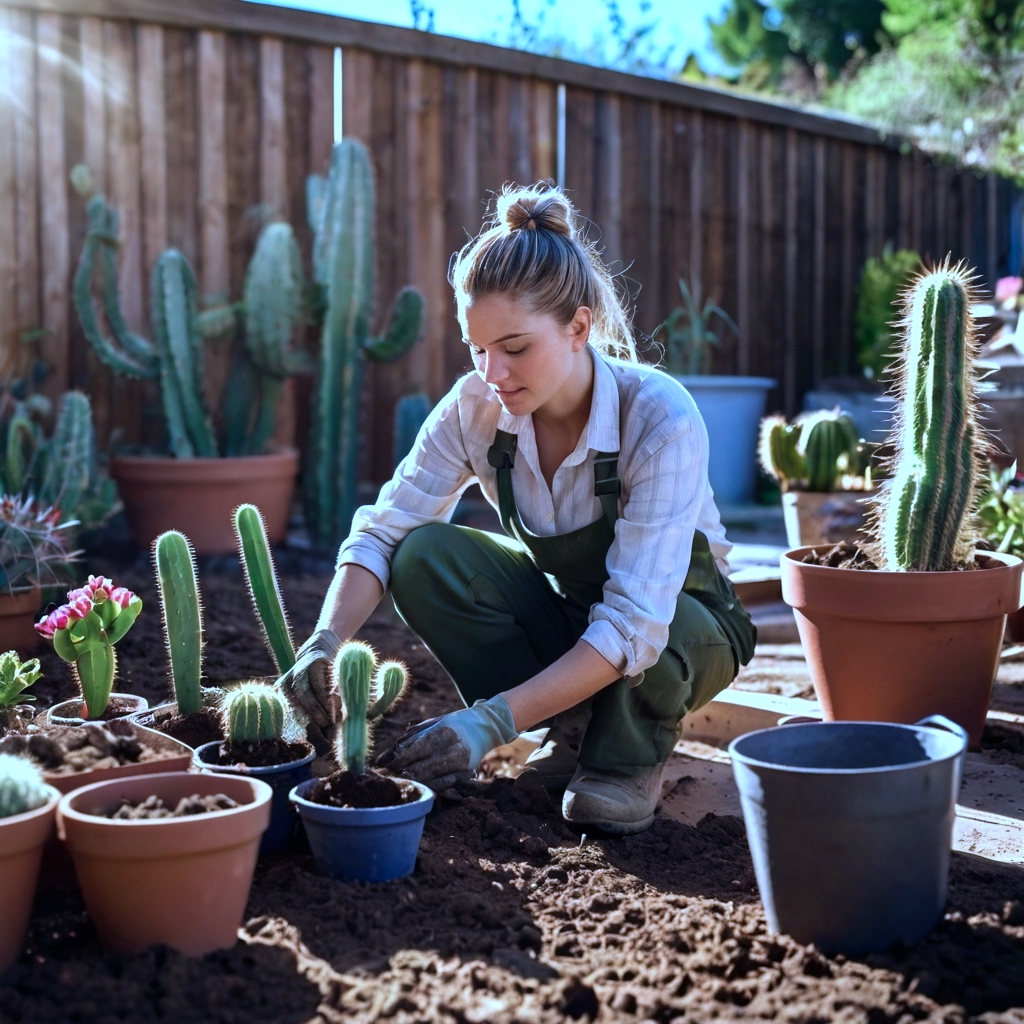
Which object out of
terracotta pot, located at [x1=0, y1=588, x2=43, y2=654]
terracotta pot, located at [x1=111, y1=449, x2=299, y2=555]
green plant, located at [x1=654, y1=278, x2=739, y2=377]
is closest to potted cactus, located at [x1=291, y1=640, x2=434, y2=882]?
terracotta pot, located at [x1=0, y1=588, x2=43, y2=654]

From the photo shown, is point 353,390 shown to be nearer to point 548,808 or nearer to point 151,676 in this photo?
point 151,676

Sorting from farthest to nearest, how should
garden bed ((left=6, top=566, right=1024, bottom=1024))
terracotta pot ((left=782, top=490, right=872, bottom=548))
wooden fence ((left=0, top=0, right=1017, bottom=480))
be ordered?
wooden fence ((left=0, top=0, right=1017, bottom=480)) → terracotta pot ((left=782, top=490, right=872, bottom=548)) → garden bed ((left=6, top=566, right=1024, bottom=1024))

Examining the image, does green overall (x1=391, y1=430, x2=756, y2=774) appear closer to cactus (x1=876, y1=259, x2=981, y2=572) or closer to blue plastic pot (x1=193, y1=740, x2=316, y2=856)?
cactus (x1=876, y1=259, x2=981, y2=572)

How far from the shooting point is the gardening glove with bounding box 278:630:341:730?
2307 millimetres

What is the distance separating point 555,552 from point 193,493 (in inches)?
99.6

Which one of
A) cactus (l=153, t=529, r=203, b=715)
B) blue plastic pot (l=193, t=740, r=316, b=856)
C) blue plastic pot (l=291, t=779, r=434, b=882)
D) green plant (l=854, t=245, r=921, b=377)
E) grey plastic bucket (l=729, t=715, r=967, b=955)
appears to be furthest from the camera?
green plant (l=854, t=245, r=921, b=377)

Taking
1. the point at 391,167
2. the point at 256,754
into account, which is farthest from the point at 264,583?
the point at 391,167

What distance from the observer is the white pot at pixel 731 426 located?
6.25 m

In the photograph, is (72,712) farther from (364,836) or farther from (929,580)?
(929,580)

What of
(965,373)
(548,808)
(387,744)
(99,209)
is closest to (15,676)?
(387,744)

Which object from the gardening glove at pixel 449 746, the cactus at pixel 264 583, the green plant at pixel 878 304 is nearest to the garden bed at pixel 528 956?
the gardening glove at pixel 449 746

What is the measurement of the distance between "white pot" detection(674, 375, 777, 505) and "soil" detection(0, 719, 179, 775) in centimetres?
450

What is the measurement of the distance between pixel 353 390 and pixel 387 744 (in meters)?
2.54

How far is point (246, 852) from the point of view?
1.70m
